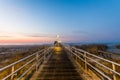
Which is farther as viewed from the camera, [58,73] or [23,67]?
[23,67]

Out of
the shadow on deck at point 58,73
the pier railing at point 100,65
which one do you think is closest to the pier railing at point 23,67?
the shadow on deck at point 58,73

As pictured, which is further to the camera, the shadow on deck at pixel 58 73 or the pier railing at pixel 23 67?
the shadow on deck at pixel 58 73

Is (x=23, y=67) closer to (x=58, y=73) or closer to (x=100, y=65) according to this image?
(x=58, y=73)

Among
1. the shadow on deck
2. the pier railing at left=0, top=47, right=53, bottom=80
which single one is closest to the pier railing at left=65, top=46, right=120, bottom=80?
the shadow on deck

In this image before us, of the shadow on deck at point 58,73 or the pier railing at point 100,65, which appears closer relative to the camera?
the pier railing at point 100,65

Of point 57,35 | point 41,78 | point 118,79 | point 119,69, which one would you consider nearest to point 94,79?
point 41,78

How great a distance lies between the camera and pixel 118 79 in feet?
41.6

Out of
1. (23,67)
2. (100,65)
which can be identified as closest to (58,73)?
(100,65)

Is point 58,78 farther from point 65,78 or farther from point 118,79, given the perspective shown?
point 118,79

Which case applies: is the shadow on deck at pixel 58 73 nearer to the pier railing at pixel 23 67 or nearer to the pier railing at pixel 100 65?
the pier railing at pixel 23 67

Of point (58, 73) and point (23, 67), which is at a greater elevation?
point (58, 73)

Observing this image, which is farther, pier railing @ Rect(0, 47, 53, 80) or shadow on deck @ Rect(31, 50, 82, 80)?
shadow on deck @ Rect(31, 50, 82, 80)

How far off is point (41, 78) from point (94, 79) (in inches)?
107

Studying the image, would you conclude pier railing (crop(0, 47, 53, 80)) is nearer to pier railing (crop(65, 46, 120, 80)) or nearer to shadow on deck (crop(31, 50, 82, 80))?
shadow on deck (crop(31, 50, 82, 80))
